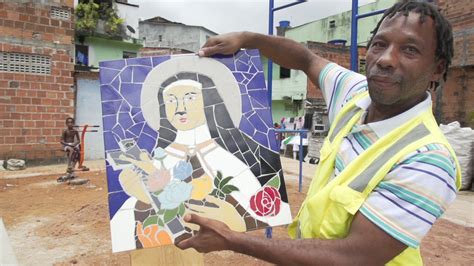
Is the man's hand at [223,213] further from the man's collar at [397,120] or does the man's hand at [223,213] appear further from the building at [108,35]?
the building at [108,35]

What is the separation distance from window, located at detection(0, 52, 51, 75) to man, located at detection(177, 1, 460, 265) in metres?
8.45

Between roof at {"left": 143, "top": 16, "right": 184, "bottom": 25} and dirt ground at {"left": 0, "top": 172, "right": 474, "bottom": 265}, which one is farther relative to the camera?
roof at {"left": 143, "top": 16, "right": 184, "bottom": 25}

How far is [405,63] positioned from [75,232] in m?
4.14

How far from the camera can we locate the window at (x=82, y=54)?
13.5m

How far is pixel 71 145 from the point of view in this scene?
7.18 meters

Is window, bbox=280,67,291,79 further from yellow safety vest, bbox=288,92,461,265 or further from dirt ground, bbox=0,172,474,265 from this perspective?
yellow safety vest, bbox=288,92,461,265

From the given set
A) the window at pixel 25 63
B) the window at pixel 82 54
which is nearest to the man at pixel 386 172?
the window at pixel 25 63

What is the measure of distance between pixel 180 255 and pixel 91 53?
12.9 metres

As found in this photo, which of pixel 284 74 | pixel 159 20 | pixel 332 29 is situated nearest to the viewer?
pixel 284 74

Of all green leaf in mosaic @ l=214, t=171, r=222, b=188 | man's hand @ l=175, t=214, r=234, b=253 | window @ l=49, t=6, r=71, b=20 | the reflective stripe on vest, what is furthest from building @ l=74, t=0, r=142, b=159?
the reflective stripe on vest

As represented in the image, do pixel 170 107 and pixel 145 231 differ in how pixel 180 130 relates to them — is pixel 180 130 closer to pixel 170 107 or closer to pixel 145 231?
pixel 170 107

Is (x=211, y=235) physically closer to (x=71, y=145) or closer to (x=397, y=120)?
(x=397, y=120)

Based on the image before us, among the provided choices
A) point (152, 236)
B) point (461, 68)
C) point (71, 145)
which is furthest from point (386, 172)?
point (461, 68)

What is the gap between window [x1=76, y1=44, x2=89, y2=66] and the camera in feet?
44.3
